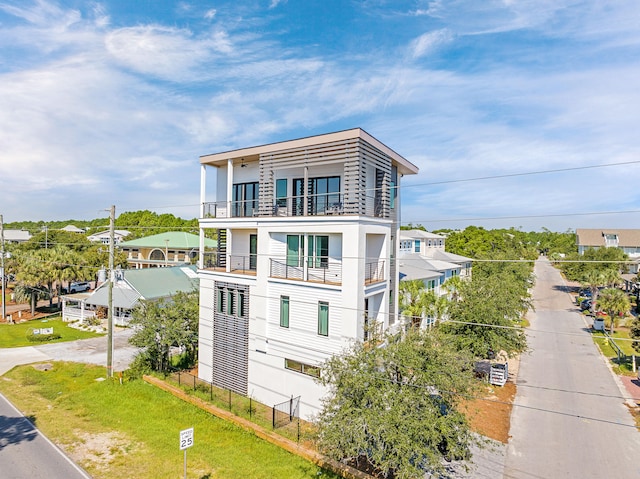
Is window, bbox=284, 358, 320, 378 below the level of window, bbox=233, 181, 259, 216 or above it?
below

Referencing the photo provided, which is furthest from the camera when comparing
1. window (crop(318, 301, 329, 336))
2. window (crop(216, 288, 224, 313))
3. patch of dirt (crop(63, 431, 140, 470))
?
window (crop(216, 288, 224, 313))

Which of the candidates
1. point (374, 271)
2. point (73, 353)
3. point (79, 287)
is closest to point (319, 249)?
point (374, 271)

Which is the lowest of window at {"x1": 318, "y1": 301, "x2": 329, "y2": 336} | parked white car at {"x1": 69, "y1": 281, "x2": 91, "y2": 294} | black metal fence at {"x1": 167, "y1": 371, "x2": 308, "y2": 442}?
black metal fence at {"x1": 167, "y1": 371, "x2": 308, "y2": 442}

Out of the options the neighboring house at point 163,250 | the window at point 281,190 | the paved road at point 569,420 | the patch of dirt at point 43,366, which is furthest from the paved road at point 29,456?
the neighboring house at point 163,250

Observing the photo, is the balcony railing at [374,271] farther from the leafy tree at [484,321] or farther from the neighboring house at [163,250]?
the neighboring house at [163,250]

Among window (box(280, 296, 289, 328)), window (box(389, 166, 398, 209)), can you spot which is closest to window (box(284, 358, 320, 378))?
window (box(280, 296, 289, 328))

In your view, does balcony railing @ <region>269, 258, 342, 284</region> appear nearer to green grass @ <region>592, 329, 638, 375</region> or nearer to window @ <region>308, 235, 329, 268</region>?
window @ <region>308, 235, 329, 268</region>
